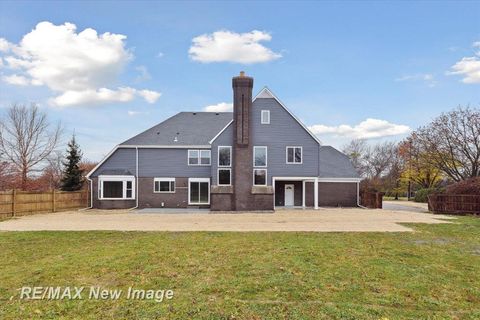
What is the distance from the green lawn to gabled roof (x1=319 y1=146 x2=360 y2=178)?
1764 centimetres

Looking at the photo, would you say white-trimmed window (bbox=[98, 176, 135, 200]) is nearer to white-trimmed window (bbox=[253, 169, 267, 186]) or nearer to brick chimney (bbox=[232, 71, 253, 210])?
brick chimney (bbox=[232, 71, 253, 210])

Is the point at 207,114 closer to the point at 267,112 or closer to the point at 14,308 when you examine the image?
the point at 267,112

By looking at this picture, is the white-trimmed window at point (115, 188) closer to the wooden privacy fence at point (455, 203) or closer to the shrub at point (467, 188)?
the wooden privacy fence at point (455, 203)

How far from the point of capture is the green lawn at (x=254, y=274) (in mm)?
5488

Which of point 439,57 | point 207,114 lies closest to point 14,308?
point 439,57

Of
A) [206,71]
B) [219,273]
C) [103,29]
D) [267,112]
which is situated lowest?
[219,273]

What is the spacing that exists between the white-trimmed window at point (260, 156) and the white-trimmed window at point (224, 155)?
1937 mm

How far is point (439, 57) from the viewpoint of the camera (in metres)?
20.3

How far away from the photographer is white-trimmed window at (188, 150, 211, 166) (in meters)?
28.8

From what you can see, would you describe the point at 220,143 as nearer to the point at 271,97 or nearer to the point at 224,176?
Answer: the point at 224,176

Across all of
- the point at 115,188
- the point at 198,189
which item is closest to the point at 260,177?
the point at 198,189

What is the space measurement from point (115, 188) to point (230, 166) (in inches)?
385

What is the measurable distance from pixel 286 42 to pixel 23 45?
14759mm

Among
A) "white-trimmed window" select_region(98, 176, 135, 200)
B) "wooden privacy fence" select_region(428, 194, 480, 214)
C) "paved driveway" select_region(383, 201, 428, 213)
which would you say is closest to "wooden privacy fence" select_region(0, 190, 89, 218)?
"white-trimmed window" select_region(98, 176, 135, 200)
